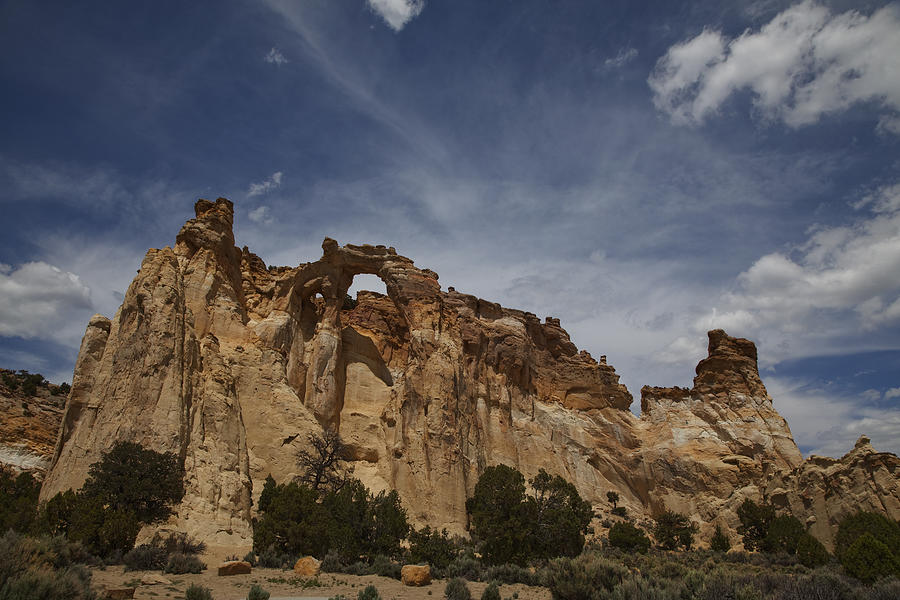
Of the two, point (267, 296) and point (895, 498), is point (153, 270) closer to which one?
point (267, 296)

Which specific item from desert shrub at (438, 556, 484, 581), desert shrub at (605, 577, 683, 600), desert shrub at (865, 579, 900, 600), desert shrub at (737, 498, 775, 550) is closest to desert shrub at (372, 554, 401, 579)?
desert shrub at (438, 556, 484, 581)

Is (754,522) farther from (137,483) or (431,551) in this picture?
(137,483)

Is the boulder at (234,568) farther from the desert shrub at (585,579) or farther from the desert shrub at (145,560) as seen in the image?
the desert shrub at (585,579)

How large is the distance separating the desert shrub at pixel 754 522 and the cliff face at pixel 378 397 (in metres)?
3.15

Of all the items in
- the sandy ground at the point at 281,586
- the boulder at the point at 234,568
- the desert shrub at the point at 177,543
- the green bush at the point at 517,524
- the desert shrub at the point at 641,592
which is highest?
the green bush at the point at 517,524

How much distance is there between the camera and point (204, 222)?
1300 inches

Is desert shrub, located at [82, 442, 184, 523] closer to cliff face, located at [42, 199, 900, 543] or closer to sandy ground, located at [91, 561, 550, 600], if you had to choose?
cliff face, located at [42, 199, 900, 543]

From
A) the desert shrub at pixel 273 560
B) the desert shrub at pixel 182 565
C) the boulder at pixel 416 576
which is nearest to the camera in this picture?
the desert shrub at pixel 182 565

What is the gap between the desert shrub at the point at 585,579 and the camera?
12.4m

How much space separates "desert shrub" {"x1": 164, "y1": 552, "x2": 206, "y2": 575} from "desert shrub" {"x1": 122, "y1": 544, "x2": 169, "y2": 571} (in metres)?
0.24

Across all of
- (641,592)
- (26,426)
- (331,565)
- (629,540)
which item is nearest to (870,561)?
(641,592)

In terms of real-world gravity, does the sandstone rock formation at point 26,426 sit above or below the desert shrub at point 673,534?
above

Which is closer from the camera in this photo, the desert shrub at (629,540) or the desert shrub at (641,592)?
the desert shrub at (641,592)

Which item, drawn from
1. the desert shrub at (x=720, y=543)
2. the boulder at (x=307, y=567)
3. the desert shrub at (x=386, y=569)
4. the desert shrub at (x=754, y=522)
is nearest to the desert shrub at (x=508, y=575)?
the desert shrub at (x=386, y=569)
